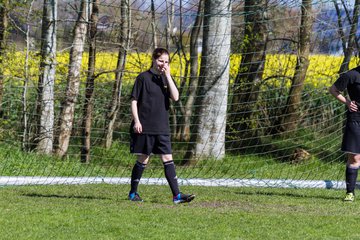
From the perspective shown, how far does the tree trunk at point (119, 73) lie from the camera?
36.7 ft

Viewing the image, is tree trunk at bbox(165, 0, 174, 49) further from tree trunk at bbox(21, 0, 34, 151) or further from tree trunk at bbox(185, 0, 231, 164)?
tree trunk at bbox(21, 0, 34, 151)

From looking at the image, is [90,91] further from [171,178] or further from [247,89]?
[171,178]

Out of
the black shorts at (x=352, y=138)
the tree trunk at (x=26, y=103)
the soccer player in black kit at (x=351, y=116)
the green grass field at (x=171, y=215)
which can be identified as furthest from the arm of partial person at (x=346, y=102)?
the tree trunk at (x=26, y=103)

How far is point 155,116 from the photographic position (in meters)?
8.34

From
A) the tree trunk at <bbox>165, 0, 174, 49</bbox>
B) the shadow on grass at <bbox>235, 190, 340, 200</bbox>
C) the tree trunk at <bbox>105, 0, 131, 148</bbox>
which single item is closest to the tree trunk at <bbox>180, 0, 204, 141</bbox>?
the tree trunk at <bbox>165, 0, 174, 49</bbox>

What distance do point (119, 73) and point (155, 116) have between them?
402cm

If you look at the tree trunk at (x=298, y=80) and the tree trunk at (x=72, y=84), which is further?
the tree trunk at (x=72, y=84)

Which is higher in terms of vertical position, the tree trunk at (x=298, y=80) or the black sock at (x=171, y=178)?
the tree trunk at (x=298, y=80)

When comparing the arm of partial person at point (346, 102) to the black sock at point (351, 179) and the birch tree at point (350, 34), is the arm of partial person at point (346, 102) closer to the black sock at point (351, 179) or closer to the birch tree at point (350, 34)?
the black sock at point (351, 179)

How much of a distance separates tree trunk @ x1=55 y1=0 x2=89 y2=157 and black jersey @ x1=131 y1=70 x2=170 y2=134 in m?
3.57

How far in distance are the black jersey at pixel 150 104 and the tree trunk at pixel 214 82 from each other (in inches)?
120

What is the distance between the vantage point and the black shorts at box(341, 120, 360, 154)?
8.78m

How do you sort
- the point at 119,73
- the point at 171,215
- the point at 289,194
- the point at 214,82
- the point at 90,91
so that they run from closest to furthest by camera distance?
the point at 171,215
the point at 289,194
the point at 214,82
the point at 90,91
the point at 119,73

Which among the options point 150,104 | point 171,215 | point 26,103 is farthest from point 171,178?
point 26,103
